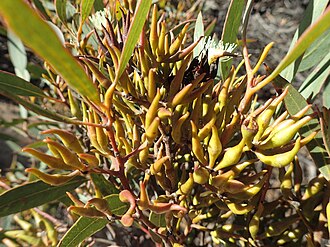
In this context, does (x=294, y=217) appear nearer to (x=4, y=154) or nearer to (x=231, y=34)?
(x=231, y=34)

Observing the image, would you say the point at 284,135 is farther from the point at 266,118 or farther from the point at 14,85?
Answer: the point at 14,85

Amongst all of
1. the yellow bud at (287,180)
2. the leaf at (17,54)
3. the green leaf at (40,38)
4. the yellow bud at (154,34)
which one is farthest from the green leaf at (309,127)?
the leaf at (17,54)

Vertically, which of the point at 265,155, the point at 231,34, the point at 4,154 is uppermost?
the point at 4,154

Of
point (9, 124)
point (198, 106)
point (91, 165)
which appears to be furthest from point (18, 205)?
point (9, 124)

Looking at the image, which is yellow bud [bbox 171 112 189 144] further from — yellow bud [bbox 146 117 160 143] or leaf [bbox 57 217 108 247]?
leaf [bbox 57 217 108 247]

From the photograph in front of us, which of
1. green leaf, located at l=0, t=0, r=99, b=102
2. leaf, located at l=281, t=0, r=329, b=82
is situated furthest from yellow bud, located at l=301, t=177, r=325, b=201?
green leaf, located at l=0, t=0, r=99, b=102

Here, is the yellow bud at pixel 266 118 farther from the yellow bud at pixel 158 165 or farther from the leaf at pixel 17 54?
the leaf at pixel 17 54

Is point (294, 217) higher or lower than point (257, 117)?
lower
